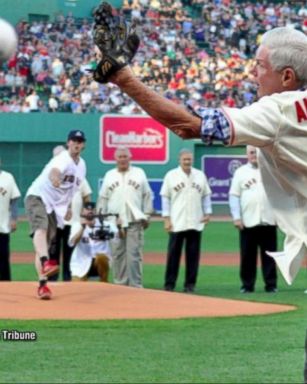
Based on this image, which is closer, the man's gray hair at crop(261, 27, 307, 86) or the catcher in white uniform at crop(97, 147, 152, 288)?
the man's gray hair at crop(261, 27, 307, 86)

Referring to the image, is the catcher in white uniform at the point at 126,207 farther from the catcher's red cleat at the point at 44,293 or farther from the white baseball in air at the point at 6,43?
the white baseball in air at the point at 6,43

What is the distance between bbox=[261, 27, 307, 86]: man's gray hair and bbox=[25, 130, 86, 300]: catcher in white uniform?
7.52 m

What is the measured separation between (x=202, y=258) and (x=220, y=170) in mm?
13919

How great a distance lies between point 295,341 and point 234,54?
97.9 feet

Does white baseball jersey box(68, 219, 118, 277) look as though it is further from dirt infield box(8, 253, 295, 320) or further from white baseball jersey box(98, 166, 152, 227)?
dirt infield box(8, 253, 295, 320)

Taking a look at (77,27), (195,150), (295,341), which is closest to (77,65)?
(77,27)

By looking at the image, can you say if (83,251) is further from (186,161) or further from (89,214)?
(186,161)

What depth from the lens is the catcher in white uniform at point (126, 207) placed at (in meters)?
15.0

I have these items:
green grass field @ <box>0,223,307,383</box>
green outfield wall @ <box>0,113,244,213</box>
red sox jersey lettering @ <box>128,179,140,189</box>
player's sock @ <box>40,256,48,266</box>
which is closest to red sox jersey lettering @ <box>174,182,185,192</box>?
red sox jersey lettering @ <box>128,179,140,189</box>

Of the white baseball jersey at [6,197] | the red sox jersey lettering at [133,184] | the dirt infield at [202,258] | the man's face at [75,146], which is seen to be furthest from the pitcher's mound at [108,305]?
the dirt infield at [202,258]

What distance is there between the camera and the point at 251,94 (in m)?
35.7

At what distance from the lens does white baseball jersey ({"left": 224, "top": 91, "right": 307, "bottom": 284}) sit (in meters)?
4.08

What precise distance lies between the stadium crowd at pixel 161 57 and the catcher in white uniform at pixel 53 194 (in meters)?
17.9

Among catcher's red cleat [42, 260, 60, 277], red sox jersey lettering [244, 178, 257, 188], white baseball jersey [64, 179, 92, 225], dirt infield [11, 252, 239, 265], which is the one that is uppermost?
red sox jersey lettering [244, 178, 257, 188]
